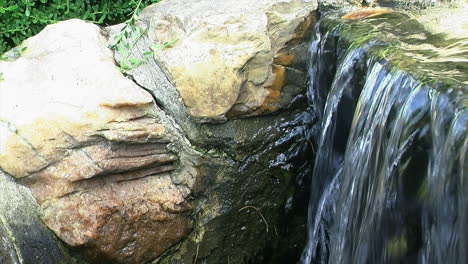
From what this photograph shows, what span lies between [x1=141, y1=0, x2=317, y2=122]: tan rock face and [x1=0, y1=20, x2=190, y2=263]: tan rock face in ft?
0.75

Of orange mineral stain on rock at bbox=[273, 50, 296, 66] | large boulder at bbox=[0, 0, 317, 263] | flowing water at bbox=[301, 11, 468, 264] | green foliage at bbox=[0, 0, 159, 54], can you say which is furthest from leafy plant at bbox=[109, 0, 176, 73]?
→ flowing water at bbox=[301, 11, 468, 264]

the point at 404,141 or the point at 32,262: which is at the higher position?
the point at 404,141

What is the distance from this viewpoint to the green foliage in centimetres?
340

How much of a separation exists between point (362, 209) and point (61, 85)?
1.41m

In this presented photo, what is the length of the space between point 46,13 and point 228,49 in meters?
1.15

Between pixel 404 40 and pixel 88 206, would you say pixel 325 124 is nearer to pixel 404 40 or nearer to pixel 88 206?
pixel 404 40

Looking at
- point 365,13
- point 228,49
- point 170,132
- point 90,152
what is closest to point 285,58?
point 228,49

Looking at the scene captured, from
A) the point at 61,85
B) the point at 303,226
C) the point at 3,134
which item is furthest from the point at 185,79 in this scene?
the point at 303,226

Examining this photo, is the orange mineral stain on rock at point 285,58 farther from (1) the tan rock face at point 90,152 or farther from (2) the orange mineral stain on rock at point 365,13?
(1) the tan rock face at point 90,152

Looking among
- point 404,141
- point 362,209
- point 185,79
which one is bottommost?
point 362,209

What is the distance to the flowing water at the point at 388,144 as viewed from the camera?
1.93 m

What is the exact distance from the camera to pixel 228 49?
302 centimetres

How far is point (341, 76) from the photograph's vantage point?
2783 mm

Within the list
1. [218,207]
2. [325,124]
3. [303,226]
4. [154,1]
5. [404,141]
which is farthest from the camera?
[154,1]
